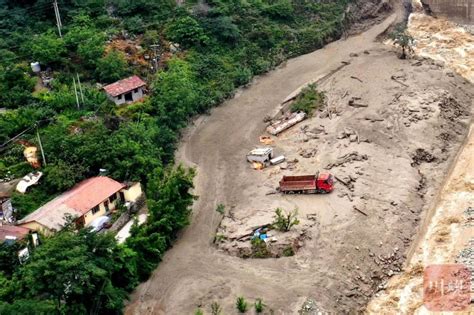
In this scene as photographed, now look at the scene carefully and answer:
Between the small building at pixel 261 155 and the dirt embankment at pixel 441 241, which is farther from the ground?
the small building at pixel 261 155

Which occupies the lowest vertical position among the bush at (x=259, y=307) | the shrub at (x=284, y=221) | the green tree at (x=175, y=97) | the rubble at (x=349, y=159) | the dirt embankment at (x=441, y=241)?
the dirt embankment at (x=441, y=241)

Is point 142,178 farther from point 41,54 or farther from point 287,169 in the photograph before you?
point 41,54

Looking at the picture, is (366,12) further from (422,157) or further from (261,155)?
(261,155)

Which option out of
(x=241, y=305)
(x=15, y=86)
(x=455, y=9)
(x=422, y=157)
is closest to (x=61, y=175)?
(x=15, y=86)

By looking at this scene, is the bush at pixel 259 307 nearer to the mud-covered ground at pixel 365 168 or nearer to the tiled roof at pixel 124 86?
the mud-covered ground at pixel 365 168

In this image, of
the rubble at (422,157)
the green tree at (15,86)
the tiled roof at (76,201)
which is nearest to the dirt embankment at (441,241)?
the rubble at (422,157)

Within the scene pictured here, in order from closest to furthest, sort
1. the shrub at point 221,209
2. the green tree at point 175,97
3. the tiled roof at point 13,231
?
the tiled roof at point 13,231 → the shrub at point 221,209 → the green tree at point 175,97

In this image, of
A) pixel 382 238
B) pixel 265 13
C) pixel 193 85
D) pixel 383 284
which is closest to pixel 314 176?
pixel 382 238

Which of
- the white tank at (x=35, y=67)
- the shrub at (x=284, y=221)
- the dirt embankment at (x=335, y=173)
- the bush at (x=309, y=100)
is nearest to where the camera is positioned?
the dirt embankment at (x=335, y=173)
